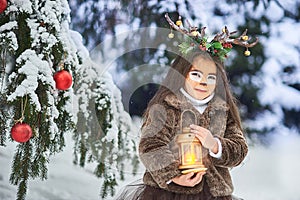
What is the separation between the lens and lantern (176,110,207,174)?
99 centimetres

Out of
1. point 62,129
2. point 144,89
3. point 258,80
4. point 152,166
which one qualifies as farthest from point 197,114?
point 258,80

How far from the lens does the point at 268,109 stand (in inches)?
63.2

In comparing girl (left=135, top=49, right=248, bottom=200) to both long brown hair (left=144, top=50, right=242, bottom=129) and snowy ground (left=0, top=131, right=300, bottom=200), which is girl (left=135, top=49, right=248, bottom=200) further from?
snowy ground (left=0, top=131, right=300, bottom=200)

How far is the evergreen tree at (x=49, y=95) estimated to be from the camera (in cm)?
105

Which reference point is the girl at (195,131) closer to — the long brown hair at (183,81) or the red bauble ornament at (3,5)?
the long brown hair at (183,81)

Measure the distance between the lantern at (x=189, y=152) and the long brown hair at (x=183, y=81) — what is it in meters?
0.10

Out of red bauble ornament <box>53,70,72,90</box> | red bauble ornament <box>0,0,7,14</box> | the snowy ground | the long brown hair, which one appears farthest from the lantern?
the snowy ground

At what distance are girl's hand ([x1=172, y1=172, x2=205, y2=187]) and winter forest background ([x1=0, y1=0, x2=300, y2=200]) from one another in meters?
0.32

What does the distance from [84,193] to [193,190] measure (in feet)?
2.06

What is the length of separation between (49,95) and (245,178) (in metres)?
0.72

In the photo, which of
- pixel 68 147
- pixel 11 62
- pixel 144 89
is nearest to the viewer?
pixel 11 62

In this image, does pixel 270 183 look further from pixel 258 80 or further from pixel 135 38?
pixel 135 38

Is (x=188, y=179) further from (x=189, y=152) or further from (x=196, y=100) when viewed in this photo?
(x=196, y=100)

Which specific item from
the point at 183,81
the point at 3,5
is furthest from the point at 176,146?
the point at 3,5
